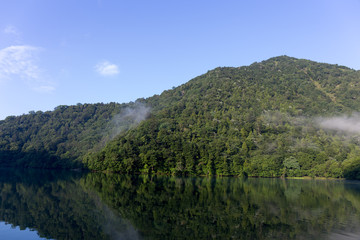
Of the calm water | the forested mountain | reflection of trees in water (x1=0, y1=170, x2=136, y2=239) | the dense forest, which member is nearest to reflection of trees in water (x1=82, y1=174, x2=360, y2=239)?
the calm water

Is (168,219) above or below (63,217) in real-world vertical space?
below

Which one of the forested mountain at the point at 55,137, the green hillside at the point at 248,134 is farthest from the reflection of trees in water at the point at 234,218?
the forested mountain at the point at 55,137

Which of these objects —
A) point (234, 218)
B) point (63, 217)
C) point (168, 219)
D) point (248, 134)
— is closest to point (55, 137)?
point (248, 134)

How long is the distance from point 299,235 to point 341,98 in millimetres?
163487

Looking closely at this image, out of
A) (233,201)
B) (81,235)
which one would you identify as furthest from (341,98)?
(81,235)

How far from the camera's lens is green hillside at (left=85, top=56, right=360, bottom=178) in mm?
99562

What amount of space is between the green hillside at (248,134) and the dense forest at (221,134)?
0.39 metres

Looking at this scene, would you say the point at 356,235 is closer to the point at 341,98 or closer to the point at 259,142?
the point at 259,142

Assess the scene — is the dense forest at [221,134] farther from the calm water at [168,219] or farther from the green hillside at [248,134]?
the calm water at [168,219]

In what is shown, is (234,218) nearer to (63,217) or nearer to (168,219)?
(168,219)

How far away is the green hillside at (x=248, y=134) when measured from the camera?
327 feet

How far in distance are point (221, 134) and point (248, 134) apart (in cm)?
1256

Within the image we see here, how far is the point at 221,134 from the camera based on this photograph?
12594cm

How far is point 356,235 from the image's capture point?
2150 cm
